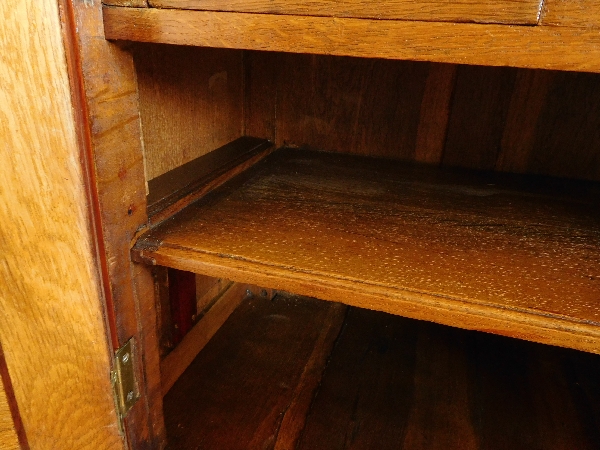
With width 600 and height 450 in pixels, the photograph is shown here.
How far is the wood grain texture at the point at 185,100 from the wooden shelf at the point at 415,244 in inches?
4.2

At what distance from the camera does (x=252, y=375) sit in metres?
0.88

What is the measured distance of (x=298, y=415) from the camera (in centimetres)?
79

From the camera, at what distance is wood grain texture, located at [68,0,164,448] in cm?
46

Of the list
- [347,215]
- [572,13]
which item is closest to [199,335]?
[347,215]

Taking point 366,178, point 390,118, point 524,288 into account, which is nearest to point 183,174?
point 366,178

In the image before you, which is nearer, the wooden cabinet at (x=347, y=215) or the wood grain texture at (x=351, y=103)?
the wooden cabinet at (x=347, y=215)

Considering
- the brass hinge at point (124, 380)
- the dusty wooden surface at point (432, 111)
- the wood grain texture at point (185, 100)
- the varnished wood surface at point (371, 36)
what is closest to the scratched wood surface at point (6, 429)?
the brass hinge at point (124, 380)

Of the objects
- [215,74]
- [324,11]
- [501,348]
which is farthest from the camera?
[501,348]

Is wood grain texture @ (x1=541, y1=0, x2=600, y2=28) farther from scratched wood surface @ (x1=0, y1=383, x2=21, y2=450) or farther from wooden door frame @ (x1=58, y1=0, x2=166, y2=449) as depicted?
scratched wood surface @ (x1=0, y1=383, x2=21, y2=450)

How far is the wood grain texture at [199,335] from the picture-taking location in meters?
0.83

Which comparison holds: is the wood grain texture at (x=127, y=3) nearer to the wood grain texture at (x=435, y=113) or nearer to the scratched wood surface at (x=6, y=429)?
the scratched wood surface at (x=6, y=429)

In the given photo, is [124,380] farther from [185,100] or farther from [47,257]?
[185,100]

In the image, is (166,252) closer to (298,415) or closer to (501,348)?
(298,415)

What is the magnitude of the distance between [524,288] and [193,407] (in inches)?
23.3
